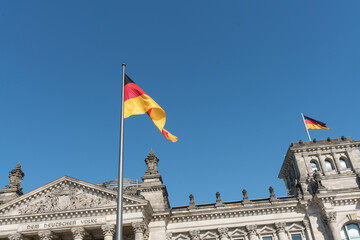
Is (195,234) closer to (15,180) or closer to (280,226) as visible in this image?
(280,226)

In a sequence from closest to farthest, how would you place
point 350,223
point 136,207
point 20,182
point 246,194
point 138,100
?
point 138,100, point 136,207, point 350,223, point 246,194, point 20,182

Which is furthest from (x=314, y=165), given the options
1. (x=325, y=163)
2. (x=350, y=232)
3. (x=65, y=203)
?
(x=65, y=203)

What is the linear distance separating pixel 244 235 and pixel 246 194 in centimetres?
469

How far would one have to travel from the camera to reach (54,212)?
34188 mm

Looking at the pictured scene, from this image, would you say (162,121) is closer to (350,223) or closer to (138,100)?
(138,100)

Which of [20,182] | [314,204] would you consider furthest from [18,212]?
[314,204]

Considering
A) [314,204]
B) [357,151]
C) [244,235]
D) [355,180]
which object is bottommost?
[244,235]

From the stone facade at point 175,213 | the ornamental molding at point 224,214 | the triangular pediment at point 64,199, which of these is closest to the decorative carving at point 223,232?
the stone facade at point 175,213

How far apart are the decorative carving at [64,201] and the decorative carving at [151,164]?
6.48 metres

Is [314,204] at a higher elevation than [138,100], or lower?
lower

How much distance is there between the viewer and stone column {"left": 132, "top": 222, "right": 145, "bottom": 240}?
108 feet

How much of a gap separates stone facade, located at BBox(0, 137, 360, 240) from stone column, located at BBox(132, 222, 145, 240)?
5 cm

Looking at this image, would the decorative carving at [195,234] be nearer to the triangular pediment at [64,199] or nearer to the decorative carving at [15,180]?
the triangular pediment at [64,199]

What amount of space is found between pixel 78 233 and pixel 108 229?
3121 mm
